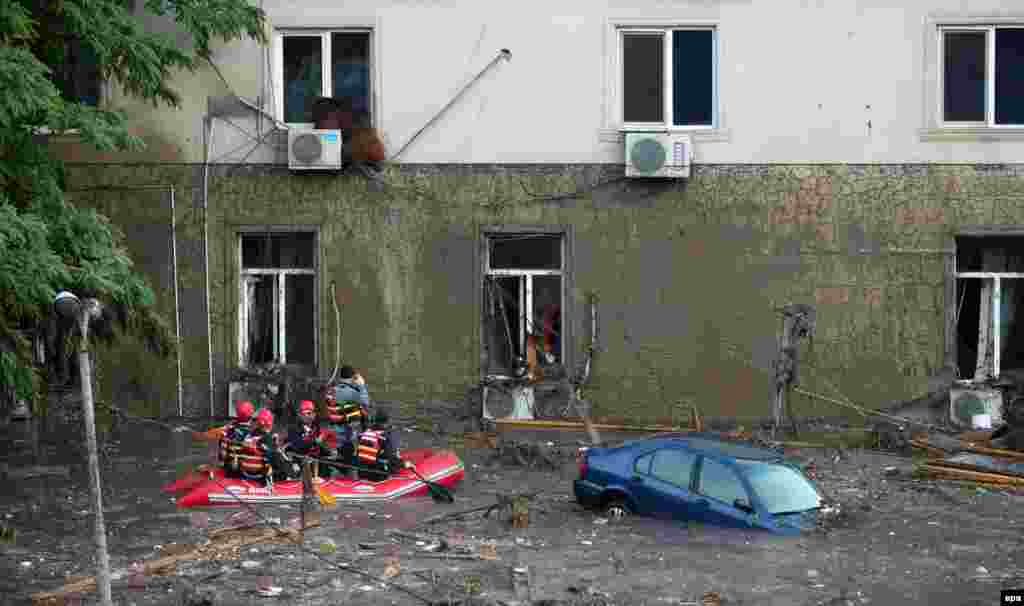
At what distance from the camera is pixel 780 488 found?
16.0 m

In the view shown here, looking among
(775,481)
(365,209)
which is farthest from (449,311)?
(775,481)

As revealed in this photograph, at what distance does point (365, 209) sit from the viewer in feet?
75.7

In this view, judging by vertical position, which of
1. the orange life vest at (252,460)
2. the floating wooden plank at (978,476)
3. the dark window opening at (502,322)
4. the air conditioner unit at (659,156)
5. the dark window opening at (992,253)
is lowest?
the floating wooden plank at (978,476)

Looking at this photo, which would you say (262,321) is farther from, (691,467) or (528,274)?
(691,467)

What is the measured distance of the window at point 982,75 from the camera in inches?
893

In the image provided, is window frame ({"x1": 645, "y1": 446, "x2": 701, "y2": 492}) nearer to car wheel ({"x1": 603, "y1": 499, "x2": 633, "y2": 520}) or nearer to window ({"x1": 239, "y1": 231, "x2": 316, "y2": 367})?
car wheel ({"x1": 603, "y1": 499, "x2": 633, "y2": 520})

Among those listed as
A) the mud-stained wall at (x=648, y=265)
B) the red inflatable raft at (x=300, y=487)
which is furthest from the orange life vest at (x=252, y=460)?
the mud-stained wall at (x=648, y=265)

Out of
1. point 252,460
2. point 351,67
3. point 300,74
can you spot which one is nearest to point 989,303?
point 351,67

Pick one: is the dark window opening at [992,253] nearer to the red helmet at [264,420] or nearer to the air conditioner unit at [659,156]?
the air conditioner unit at [659,156]

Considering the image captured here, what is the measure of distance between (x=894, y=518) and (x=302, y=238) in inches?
423

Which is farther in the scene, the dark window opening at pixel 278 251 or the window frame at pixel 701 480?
the dark window opening at pixel 278 251

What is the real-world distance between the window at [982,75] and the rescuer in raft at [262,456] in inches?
456

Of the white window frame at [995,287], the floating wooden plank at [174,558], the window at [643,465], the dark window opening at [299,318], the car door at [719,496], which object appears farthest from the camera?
the dark window opening at [299,318]

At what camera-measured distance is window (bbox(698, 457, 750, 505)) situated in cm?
1582
